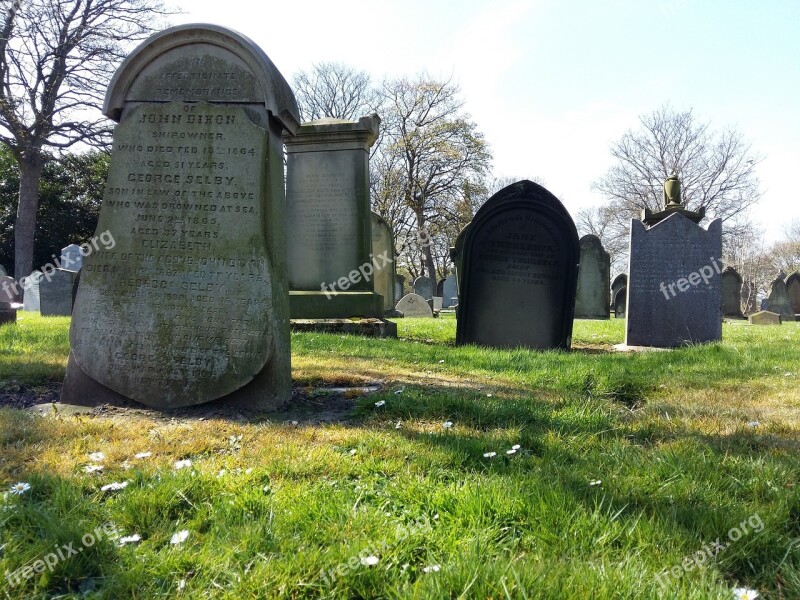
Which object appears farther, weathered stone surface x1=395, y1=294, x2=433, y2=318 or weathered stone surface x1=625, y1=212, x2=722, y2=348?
A: weathered stone surface x1=395, y1=294, x2=433, y2=318

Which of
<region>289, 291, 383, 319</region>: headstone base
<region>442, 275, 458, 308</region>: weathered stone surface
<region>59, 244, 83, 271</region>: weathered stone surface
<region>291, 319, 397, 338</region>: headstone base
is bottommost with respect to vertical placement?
<region>291, 319, 397, 338</region>: headstone base

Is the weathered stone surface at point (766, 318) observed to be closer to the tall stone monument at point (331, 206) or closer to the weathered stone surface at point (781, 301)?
the weathered stone surface at point (781, 301)

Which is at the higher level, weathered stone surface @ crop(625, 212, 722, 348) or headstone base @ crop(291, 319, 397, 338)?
weathered stone surface @ crop(625, 212, 722, 348)

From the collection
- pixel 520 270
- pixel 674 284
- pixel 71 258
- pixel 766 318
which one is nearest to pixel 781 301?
pixel 766 318

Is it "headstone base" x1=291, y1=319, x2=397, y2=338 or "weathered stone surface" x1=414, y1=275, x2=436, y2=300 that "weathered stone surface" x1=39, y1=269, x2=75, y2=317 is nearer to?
"headstone base" x1=291, y1=319, x2=397, y2=338

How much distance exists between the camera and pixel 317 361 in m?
5.03

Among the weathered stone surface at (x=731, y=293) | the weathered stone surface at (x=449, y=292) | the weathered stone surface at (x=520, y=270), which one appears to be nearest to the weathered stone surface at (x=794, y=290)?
the weathered stone surface at (x=731, y=293)

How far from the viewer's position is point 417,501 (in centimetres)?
192

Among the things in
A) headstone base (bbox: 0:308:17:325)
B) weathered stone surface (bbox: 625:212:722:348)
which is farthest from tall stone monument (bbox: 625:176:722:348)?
headstone base (bbox: 0:308:17:325)

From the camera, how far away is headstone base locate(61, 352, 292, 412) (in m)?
3.49

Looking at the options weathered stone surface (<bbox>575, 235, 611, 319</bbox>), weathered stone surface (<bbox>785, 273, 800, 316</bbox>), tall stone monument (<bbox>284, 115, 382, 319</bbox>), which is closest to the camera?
tall stone monument (<bbox>284, 115, 382, 319</bbox>)

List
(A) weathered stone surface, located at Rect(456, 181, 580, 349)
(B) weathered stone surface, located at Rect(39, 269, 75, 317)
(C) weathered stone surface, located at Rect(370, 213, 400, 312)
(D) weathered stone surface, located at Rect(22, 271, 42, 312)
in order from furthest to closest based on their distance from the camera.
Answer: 1. (D) weathered stone surface, located at Rect(22, 271, 42, 312)
2. (C) weathered stone surface, located at Rect(370, 213, 400, 312)
3. (B) weathered stone surface, located at Rect(39, 269, 75, 317)
4. (A) weathered stone surface, located at Rect(456, 181, 580, 349)

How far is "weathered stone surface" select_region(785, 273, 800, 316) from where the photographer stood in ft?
66.4

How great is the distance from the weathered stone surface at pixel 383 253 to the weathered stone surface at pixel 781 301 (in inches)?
581
